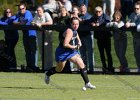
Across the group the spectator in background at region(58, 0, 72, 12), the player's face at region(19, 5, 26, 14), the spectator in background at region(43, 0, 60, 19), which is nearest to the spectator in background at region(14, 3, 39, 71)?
the player's face at region(19, 5, 26, 14)

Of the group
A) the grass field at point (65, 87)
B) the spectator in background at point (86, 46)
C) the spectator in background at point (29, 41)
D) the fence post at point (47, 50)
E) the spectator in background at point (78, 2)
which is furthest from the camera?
the spectator in background at point (78, 2)

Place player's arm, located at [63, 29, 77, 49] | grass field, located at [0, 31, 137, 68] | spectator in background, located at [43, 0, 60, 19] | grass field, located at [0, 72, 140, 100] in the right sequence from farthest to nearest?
spectator in background, located at [43, 0, 60, 19] → grass field, located at [0, 31, 137, 68] → player's arm, located at [63, 29, 77, 49] → grass field, located at [0, 72, 140, 100]

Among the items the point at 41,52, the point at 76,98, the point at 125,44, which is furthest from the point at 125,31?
the point at 76,98

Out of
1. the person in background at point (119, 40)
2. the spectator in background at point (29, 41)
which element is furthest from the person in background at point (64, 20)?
the person in background at point (119, 40)

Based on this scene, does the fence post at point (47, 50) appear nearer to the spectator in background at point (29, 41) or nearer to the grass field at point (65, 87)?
the spectator in background at point (29, 41)

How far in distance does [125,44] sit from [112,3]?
5.99 feet

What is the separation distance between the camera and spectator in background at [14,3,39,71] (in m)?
16.2

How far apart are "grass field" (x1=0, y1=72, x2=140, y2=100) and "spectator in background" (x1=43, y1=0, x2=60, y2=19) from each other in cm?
193

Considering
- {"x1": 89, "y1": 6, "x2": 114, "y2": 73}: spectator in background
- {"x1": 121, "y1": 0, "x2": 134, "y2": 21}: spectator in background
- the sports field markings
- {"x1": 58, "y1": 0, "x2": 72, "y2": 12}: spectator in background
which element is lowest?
the sports field markings

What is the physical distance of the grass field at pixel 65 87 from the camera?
11312 millimetres

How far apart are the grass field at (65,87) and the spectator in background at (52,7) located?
1.93 meters

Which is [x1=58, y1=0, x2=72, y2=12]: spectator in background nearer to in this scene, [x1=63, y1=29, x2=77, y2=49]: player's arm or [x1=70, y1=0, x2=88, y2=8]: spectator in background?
[x1=70, y1=0, x2=88, y2=8]: spectator in background

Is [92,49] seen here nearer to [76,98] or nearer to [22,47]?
[22,47]

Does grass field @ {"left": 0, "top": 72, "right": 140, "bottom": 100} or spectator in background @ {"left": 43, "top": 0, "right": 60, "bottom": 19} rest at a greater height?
spectator in background @ {"left": 43, "top": 0, "right": 60, "bottom": 19}
